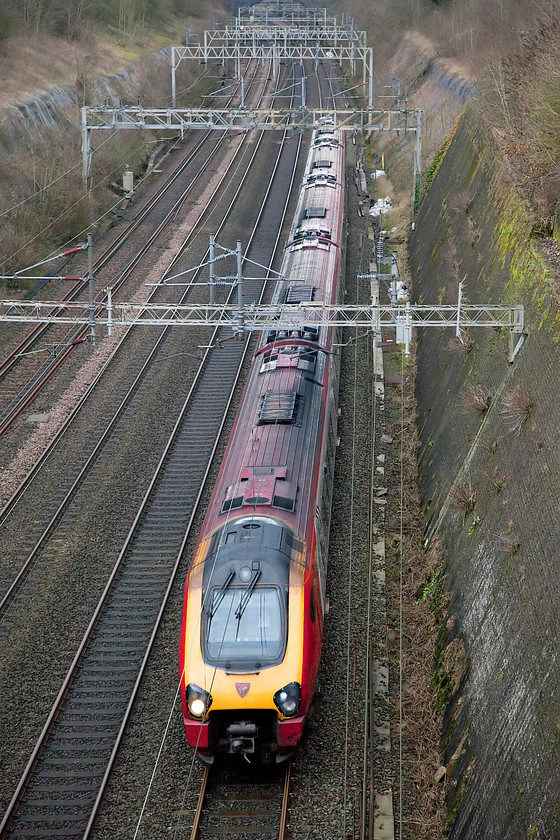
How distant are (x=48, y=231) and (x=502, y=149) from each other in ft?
57.8

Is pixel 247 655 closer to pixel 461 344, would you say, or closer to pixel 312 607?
pixel 312 607

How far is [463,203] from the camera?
28125 millimetres

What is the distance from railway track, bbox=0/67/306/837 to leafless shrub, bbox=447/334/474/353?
6335 millimetres

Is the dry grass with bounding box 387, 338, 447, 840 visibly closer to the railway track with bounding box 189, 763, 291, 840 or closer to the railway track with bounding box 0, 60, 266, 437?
the railway track with bounding box 189, 763, 291, 840

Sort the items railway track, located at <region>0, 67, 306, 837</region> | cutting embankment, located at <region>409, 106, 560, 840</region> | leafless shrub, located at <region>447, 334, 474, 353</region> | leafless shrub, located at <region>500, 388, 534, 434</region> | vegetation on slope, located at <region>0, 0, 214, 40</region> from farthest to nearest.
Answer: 1. vegetation on slope, located at <region>0, 0, 214, 40</region>
2. leafless shrub, located at <region>447, 334, 474, 353</region>
3. leafless shrub, located at <region>500, 388, 534, 434</region>
4. railway track, located at <region>0, 67, 306, 837</region>
5. cutting embankment, located at <region>409, 106, 560, 840</region>

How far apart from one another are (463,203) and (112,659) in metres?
18.1

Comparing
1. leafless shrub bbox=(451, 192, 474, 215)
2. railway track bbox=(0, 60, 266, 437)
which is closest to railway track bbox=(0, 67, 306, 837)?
railway track bbox=(0, 60, 266, 437)

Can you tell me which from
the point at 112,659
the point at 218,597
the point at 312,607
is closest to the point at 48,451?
the point at 112,659

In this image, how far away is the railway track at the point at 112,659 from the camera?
13.6m

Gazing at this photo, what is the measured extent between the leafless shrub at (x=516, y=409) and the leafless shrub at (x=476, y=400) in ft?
5.04

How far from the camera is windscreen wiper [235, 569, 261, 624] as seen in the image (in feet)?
44.7

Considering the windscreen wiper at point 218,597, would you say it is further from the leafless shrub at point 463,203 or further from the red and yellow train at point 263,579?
the leafless shrub at point 463,203

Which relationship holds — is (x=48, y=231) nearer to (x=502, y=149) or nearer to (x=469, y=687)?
(x=502, y=149)

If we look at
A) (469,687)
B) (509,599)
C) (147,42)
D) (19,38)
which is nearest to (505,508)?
(509,599)
